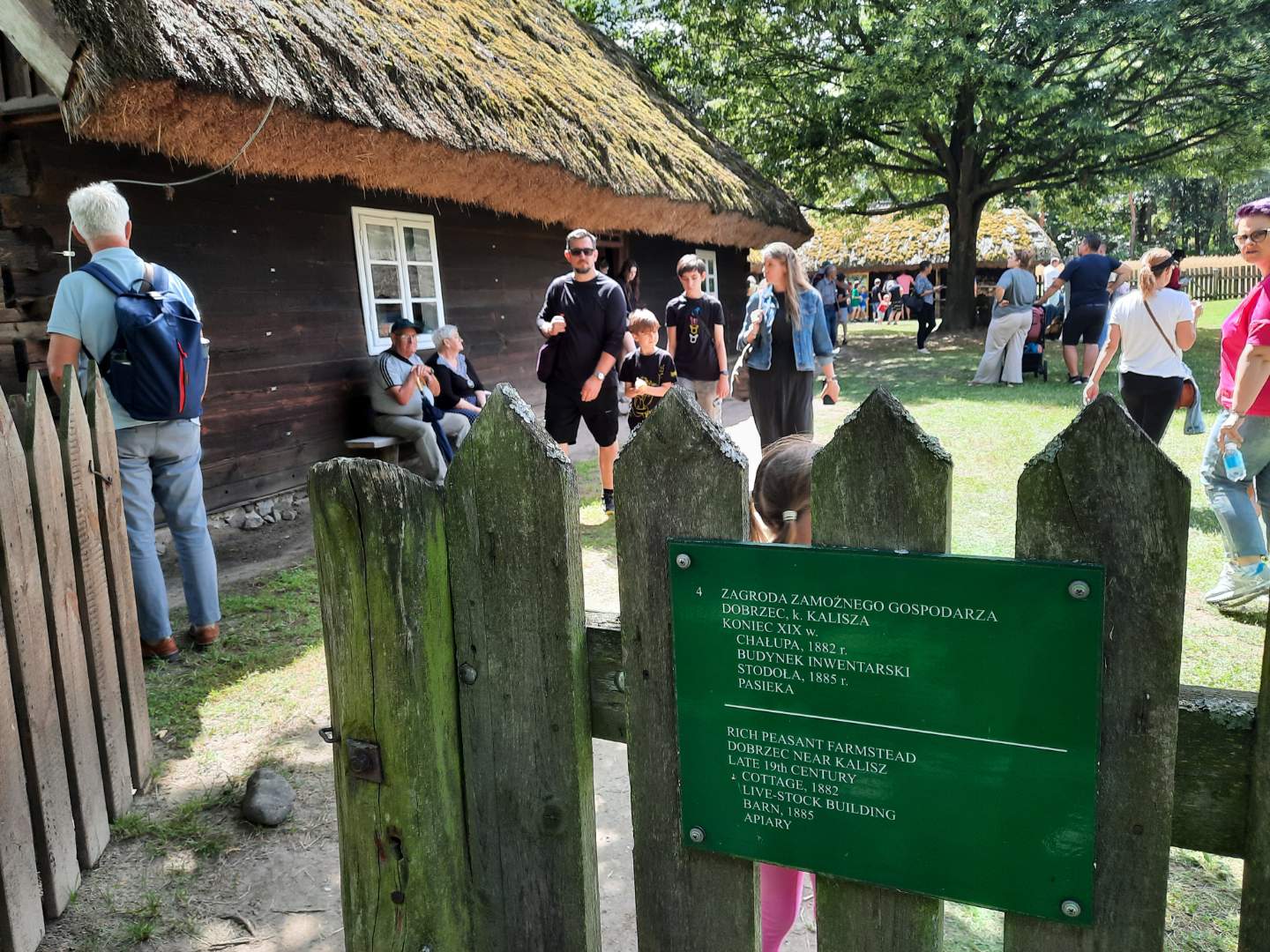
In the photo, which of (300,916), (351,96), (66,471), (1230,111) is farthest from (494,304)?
(1230,111)

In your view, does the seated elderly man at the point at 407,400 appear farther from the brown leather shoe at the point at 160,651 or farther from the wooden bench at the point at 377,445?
the brown leather shoe at the point at 160,651

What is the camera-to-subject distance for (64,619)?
8.04 ft

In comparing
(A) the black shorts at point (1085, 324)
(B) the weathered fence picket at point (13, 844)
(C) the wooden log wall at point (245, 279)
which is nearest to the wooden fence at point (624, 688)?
(B) the weathered fence picket at point (13, 844)

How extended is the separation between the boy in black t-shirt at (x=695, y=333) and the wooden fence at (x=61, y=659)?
4403 millimetres

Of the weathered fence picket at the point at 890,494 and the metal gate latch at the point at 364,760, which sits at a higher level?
the weathered fence picket at the point at 890,494

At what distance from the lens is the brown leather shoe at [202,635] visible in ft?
13.2

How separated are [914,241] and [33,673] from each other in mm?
28348

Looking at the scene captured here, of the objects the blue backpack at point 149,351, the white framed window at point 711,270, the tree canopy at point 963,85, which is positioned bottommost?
the blue backpack at point 149,351

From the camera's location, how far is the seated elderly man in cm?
679

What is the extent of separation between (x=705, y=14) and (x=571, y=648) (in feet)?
60.0

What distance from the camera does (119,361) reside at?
11.8ft

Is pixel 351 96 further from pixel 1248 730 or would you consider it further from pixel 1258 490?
pixel 1248 730

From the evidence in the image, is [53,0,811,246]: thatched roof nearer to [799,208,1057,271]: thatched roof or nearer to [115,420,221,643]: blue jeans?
[115,420,221,643]: blue jeans

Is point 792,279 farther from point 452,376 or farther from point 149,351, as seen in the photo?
point 149,351
